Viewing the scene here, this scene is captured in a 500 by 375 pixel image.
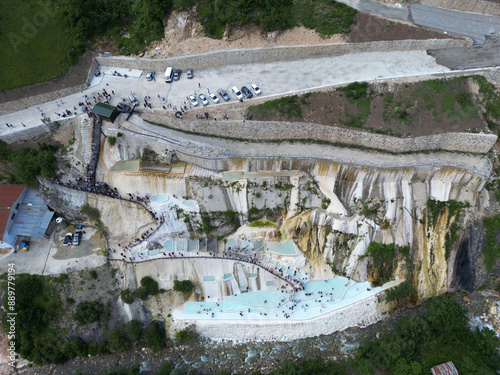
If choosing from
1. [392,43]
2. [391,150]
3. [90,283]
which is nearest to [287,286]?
[391,150]

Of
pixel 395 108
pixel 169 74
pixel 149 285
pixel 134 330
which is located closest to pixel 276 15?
pixel 169 74

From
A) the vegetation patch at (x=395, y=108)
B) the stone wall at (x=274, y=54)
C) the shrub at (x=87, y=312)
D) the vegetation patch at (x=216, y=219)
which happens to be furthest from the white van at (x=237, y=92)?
the shrub at (x=87, y=312)

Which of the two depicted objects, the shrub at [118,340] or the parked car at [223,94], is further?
the parked car at [223,94]

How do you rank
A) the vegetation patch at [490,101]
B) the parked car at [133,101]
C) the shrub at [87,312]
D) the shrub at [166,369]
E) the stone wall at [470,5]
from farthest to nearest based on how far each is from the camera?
the stone wall at [470,5] < the parked car at [133,101] < the vegetation patch at [490,101] < the shrub at [87,312] < the shrub at [166,369]

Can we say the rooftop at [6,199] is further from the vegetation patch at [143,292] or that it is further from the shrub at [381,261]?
the shrub at [381,261]

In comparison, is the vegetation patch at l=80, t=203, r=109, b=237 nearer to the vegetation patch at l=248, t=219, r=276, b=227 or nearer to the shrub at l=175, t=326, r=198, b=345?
the shrub at l=175, t=326, r=198, b=345

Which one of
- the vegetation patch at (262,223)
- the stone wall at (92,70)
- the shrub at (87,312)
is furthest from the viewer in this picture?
the stone wall at (92,70)

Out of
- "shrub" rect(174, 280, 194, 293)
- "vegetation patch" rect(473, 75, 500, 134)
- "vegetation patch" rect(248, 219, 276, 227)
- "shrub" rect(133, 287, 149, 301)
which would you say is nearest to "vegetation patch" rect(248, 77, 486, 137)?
"vegetation patch" rect(473, 75, 500, 134)
